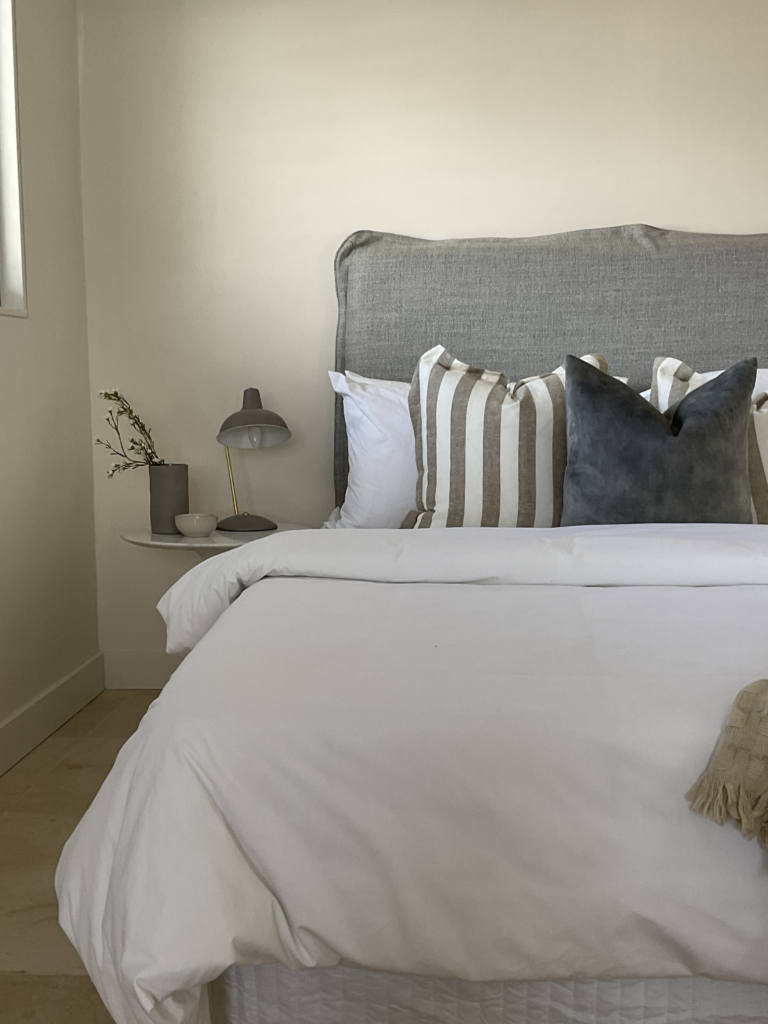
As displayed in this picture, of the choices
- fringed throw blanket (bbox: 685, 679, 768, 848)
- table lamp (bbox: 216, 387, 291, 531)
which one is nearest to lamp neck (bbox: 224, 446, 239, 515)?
table lamp (bbox: 216, 387, 291, 531)

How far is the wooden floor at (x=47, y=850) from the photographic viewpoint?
1.48 meters

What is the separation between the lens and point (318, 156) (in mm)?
2828

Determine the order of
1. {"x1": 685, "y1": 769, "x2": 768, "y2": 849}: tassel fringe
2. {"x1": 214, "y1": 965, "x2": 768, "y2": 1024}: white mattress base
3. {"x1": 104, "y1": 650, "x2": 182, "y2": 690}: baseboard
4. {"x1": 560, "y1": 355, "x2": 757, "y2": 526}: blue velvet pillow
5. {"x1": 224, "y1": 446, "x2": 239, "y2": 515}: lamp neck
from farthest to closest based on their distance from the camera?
1. {"x1": 104, "y1": 650, "x2": 182, "y2": 690}: baseboard
2. {"x1": 224, "y1": 446, "x2": 239, "y2": 515}: lamp neck
3. {"x1": 560, "y1": 355, "x2": 757, "y2": 526}: blue velvet pillow
4. {"x1": 214, "y1": 965, "x2": 768, "y2": 1024}: white mattress base
5. {"x1": 685, "y1": 769, "x2": 768, "y2": 849}: tassel fringe

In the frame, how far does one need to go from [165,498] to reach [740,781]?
2035 mm

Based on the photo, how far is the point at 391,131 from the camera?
2799mm

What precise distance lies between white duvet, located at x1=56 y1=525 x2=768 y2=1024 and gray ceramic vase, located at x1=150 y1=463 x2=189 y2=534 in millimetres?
1628

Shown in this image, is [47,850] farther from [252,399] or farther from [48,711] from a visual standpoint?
[252,399]

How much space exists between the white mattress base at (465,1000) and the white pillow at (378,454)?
4.70ft

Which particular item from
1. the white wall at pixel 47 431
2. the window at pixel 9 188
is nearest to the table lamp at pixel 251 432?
the white wall at pixel 47 431

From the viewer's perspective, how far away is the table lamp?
259cm

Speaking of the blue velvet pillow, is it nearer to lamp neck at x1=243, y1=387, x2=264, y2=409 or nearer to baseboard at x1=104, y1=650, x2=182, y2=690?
lamp neck at x1=243, y1=387, x2=264, y2=409

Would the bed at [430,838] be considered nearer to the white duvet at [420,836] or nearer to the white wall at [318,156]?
the white duvet at [420,836]

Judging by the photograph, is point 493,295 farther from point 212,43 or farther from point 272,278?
point 212,43

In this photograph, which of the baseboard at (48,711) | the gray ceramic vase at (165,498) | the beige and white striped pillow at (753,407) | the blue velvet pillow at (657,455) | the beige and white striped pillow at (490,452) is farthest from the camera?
the gray ceramic vase at (165,498)
